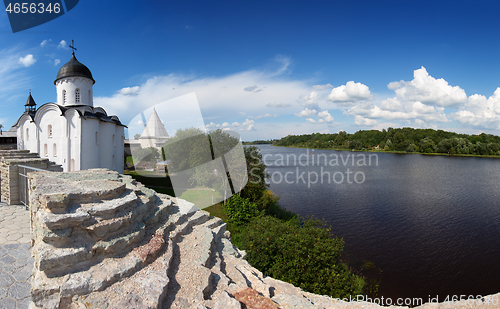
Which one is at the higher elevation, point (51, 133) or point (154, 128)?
point (154, 128)

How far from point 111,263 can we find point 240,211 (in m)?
12.9

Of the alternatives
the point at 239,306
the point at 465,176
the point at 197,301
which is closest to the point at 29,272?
the point at 197,301

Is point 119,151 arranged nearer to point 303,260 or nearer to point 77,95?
point 77,95

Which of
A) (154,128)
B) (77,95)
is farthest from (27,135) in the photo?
(154,128)

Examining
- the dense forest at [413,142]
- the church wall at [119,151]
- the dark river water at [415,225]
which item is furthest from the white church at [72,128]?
the dense forest at [413,142]

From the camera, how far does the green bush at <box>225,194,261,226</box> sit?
54.6 feet

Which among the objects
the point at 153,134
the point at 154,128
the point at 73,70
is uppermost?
the point at 73,70

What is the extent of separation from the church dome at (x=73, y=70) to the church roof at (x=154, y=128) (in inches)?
747

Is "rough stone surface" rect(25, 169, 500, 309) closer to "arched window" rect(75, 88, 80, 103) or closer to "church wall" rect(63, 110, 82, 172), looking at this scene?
"church wall" rect(63, 110, 82, 172)

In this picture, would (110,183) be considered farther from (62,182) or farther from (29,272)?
(29,272)

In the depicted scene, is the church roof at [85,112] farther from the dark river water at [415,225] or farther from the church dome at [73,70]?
the dark river water at [415,225]

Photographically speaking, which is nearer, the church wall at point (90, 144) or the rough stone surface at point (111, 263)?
the rough stone surface at point (111, 263)

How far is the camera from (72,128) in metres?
21.7

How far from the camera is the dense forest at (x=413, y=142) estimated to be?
71.6 m
